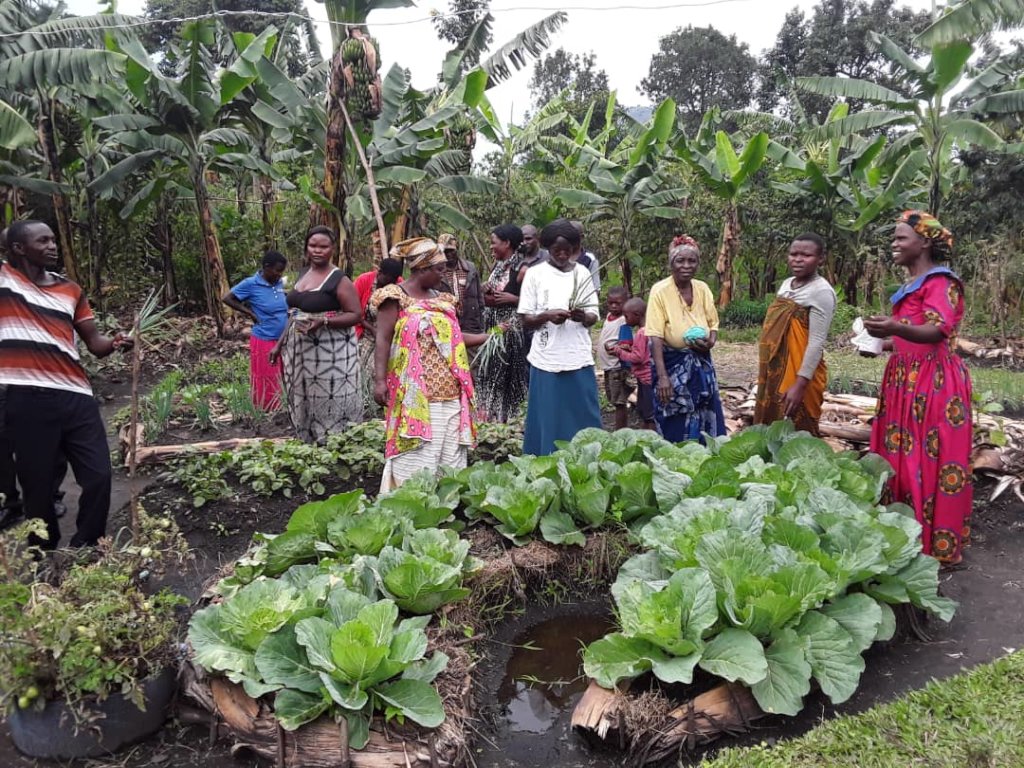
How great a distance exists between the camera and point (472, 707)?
8.64 feet

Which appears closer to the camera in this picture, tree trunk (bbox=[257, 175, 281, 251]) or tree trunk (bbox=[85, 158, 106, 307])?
tree trunk (bbox=[85, 158, 106, 307])

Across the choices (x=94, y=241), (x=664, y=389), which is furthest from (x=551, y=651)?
(x=94, y=241)

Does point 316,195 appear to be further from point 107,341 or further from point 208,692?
point 208,692

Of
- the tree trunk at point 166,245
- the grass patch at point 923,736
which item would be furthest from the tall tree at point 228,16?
the grass patch at point 923,736

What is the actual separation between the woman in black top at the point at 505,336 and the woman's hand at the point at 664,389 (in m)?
1.46

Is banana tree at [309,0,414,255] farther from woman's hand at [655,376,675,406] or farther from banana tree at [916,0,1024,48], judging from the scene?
banana tree at [916,0,1024,48]

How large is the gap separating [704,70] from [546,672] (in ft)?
107

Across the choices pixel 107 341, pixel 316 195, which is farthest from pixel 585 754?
pixel 316 195

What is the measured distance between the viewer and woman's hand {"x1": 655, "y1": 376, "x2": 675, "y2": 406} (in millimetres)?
4547

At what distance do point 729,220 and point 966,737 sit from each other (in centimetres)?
1219

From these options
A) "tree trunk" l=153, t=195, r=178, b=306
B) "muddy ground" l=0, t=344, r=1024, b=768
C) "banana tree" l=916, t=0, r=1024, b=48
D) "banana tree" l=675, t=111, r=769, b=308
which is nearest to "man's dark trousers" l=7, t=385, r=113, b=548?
"muddy ground" l=0, t=344, r=1024, b=768

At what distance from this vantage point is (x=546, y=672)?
3029mm

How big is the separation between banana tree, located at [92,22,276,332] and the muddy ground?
628cm

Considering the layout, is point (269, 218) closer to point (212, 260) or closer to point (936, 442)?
point (212, 260)
